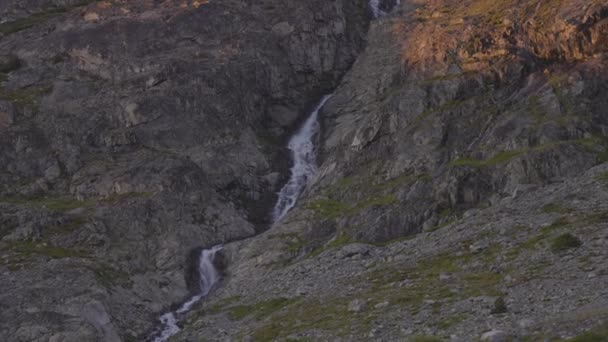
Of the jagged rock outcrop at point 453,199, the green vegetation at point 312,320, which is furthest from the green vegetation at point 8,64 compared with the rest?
the green vegetation at point 312,320

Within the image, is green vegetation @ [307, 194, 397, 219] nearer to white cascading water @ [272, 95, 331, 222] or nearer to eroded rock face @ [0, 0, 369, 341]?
white cascading water @ [272, 95, 331, 222]

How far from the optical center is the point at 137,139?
120 m

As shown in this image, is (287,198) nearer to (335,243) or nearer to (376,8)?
(335,243)

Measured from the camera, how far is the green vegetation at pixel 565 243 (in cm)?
5494

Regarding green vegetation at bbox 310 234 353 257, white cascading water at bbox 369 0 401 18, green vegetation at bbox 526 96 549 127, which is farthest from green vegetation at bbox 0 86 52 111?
white cascading water at bbox 369 0 401 18

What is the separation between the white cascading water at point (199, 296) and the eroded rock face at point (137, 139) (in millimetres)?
1804

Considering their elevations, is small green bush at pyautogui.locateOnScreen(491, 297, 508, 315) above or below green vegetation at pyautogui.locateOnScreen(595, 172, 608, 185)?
below

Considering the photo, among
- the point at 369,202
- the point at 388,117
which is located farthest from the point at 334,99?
the point at 369,202

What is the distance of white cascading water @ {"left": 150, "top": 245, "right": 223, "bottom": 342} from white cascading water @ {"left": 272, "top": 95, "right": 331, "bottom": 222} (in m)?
15.9

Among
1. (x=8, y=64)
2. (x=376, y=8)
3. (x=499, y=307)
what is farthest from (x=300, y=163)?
(x=499, y=307)

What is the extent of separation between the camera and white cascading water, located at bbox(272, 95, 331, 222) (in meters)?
112

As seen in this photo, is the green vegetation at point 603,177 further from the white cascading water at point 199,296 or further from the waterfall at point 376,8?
the waterfall at point 376,8

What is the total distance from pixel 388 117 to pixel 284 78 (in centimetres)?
3684

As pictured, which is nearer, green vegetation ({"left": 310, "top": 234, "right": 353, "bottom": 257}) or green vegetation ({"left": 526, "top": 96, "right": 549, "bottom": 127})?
green vegetation ({"left": 310, "top": 234, "right": 353, "bottom": 257})
